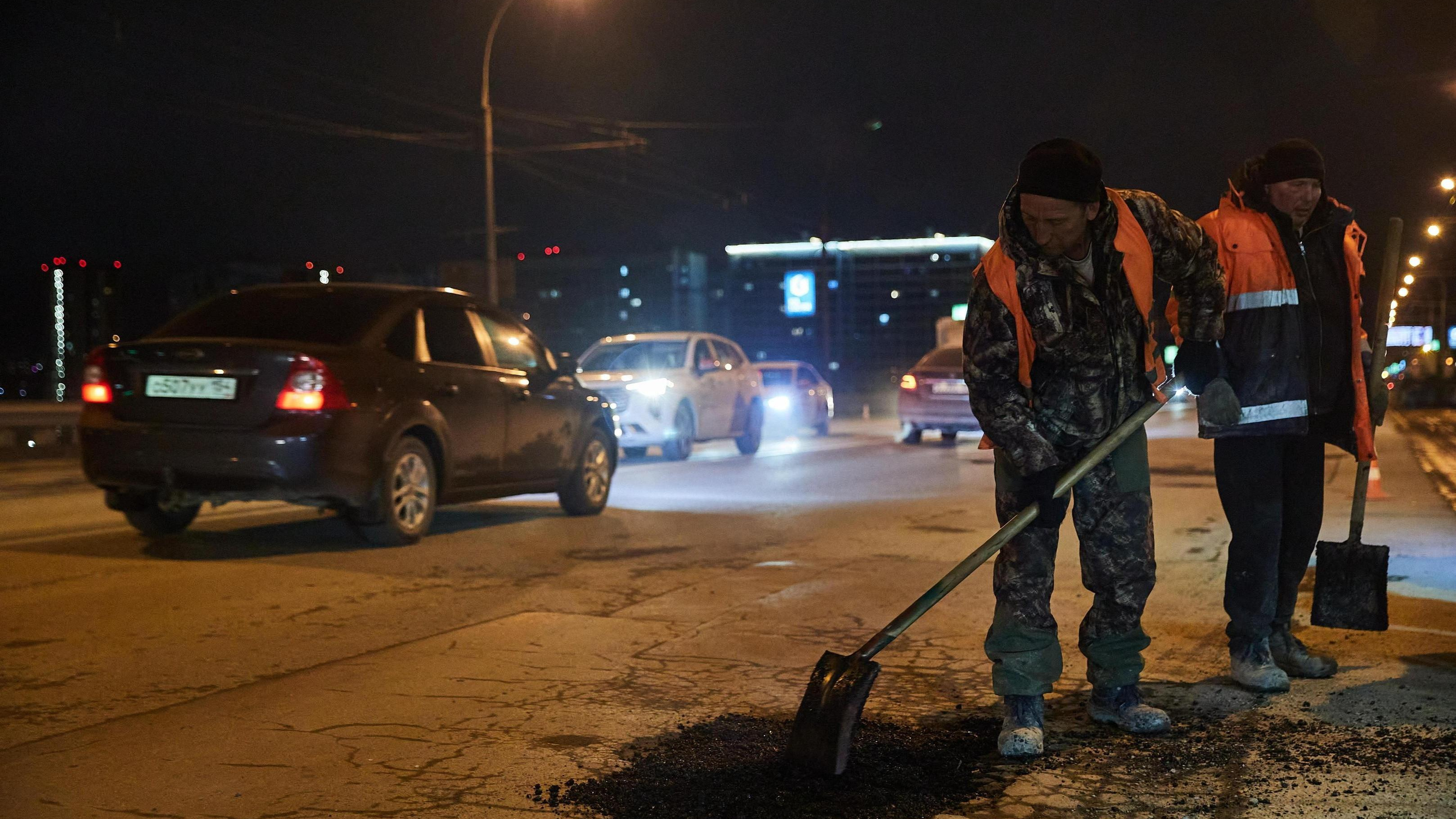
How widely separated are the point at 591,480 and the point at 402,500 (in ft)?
7.49

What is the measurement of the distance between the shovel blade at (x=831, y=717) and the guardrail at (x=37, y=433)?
1427 centimetres

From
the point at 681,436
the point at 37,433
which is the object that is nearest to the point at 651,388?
the point at 681,436

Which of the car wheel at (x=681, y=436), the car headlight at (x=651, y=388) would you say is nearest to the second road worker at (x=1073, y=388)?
the car headlight at (x=651, y=388)

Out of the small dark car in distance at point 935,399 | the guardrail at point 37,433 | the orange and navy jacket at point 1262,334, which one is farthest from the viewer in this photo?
the small dark car in distance at point 935,399

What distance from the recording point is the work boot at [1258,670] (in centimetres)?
441

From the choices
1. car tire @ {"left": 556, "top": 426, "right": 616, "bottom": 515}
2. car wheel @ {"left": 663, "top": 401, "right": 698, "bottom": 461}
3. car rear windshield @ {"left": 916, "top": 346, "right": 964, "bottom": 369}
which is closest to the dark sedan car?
car tire @ {"left": 556, "top": 426, "right": 616, "bottom": 515}

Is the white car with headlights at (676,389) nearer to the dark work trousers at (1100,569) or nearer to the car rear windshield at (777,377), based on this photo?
the car rear windshield at (777,377)

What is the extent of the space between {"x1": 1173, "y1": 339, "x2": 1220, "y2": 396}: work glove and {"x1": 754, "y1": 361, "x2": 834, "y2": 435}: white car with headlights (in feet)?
69.1

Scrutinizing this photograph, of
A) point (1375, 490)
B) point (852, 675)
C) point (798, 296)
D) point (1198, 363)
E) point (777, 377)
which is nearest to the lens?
point (852, 675)

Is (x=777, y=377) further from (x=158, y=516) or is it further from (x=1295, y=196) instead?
(x=1295, y=196)

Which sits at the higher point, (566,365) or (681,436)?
(566,365)

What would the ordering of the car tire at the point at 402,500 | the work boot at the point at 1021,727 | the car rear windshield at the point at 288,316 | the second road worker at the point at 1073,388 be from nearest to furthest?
the work boot at the point at 1021,727, the second road worker at the point at 1073,388, the car tire at the point at 402,500, the car rear windshield at the point at 288,316

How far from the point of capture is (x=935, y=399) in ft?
63.8

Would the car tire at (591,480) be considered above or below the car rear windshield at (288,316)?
below
